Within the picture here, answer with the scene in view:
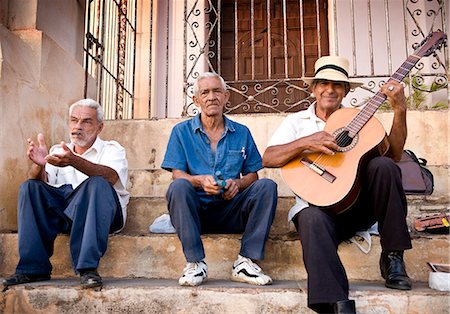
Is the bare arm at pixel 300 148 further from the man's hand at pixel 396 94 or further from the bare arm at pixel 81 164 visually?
the bare arm at pixel 81 164

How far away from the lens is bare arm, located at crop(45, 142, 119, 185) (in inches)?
102

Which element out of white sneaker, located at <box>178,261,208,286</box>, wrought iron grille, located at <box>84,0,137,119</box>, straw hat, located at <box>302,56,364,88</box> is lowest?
white sneaker, located at <box>178,261,208,286</box>

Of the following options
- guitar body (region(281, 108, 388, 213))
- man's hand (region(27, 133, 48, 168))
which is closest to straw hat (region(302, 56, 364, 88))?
guitar body (region(281, 108, 388, 213))

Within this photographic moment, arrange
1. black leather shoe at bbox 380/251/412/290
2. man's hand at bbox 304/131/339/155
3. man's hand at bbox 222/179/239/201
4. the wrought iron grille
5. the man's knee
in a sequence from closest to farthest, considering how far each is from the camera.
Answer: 1. black leather shoe at bbox 380/251/412/290
2. the man's knee
3. man's hand at bbox 304/131/339/155
4. man's hand at bbox 222/179/239/201
5. the wrought iron grille

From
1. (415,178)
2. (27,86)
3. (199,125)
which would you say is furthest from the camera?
(27,86)

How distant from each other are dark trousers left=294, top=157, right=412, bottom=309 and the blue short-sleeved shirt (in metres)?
0.55

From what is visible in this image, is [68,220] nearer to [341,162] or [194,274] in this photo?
[194,274]

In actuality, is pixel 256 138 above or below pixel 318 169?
above

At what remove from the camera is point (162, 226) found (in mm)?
2928

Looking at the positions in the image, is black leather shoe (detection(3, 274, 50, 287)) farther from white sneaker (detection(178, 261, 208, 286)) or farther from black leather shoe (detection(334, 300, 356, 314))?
black leather shoe (detection(334, 300, 356, 314))

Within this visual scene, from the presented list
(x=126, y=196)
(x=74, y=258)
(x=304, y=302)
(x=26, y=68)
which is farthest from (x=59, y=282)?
(x=26, y=68)

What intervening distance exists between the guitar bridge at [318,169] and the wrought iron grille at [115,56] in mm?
2897

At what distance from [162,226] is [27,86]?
1442 mm

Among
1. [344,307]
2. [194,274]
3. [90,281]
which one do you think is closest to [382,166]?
[344,307]
